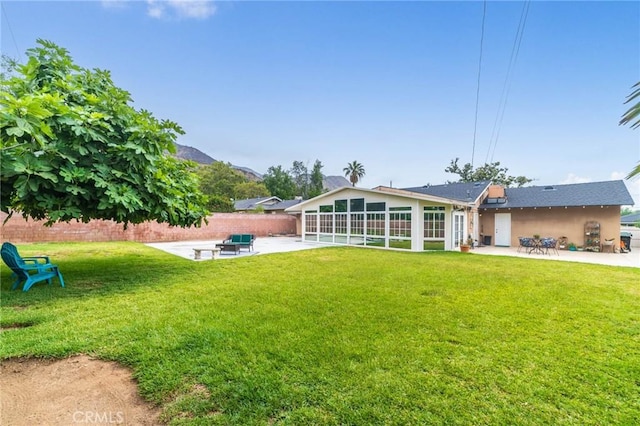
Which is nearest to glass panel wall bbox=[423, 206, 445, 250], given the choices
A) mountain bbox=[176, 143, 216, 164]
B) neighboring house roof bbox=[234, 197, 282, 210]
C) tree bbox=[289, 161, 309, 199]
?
neighboring house roof bbox=[234, 197, 282, 210]

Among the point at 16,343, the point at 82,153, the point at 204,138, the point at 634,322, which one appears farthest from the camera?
the point at 204,138

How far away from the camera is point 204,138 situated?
50781 millimetres

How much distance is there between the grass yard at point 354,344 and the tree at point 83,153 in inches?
75.2

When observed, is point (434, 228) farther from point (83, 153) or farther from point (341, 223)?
point (83, 153)

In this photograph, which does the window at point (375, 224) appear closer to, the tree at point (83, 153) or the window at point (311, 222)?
the window at point (311, 222)

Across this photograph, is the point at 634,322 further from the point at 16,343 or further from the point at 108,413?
the point at 16,343

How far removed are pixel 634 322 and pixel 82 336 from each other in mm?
8474

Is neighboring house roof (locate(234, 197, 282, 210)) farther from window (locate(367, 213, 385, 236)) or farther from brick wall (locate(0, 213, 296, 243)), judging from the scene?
window (locate(367, 213, 385, 236))

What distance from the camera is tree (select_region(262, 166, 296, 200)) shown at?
2003 inches

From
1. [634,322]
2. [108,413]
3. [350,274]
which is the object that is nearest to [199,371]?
[108,413]

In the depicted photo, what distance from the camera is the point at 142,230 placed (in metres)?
19.3

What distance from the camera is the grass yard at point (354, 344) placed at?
2.55m

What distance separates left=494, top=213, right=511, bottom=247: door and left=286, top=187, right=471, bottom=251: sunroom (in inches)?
107

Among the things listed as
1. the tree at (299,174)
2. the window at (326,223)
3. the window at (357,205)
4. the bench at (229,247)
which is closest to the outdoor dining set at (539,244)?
the window at (357,205)
